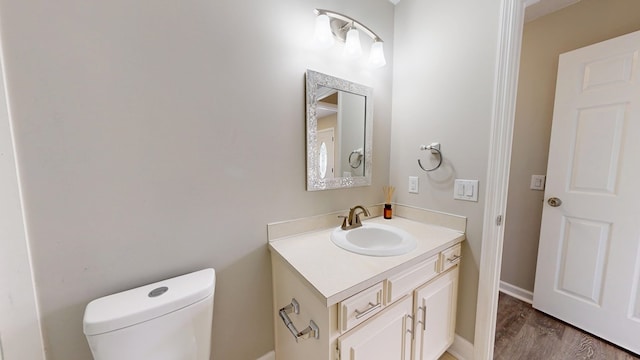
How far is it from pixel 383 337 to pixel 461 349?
2.70 feet

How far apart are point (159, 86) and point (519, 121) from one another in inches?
103

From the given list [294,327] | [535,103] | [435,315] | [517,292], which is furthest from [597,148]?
[294,327]

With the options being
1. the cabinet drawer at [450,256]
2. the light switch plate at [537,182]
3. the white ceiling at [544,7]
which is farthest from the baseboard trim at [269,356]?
the white ceiling at [544,7]

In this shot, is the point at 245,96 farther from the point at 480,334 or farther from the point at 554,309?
the point at 554,309

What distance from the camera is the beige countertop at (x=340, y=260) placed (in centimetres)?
80

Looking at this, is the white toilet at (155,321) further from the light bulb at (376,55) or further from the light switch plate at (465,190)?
the light bulb at (376,55)

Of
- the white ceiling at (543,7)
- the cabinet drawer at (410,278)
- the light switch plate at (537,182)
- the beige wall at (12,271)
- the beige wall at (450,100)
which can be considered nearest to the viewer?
the beige wall at (12,271)

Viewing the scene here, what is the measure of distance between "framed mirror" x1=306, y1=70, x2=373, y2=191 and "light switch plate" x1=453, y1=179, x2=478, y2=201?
0.54 metres

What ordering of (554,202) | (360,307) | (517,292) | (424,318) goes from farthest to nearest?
(517,292)
(554,202)
(424,318)
(360,307)

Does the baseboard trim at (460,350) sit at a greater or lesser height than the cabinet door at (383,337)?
lesser

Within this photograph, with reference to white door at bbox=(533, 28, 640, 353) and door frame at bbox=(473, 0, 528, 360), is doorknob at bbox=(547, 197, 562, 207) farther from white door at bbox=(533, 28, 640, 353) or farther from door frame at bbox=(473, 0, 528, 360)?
door frame at bbox=(473, 0, 528, 360)

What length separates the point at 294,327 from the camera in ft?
3.19

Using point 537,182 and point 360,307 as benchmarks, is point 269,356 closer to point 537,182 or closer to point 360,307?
point 360,307

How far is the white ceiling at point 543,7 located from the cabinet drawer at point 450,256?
174cm
